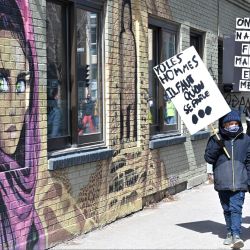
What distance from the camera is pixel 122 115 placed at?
24.7ft

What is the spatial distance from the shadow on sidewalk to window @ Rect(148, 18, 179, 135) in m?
2.06

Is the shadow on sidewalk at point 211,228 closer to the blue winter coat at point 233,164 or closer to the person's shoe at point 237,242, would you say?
the person's shoe at point 237,242

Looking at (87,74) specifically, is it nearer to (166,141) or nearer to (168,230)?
(168,230)

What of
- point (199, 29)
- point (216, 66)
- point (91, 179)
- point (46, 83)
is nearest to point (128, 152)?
point (91, 179)

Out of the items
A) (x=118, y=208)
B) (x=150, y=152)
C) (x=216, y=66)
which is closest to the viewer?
(x=118, y=208)

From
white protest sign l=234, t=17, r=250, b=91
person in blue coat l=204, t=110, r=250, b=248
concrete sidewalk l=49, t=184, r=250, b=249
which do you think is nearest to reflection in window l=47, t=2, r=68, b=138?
concrete sidewalk l=49, t=184, r=250, b=249

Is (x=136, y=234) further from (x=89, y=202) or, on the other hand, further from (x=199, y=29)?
(x=199, y=29)

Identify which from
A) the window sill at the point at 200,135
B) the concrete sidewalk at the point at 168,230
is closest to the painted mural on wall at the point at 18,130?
the concrete sidewalk at the point at 168,230

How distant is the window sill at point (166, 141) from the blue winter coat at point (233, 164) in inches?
91.9

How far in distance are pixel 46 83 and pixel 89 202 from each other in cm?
166

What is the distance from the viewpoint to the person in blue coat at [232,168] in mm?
5965

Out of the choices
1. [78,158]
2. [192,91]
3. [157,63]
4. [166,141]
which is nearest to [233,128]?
[192,91]

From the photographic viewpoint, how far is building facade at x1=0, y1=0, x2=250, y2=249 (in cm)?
538

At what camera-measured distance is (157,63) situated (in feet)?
29.8
